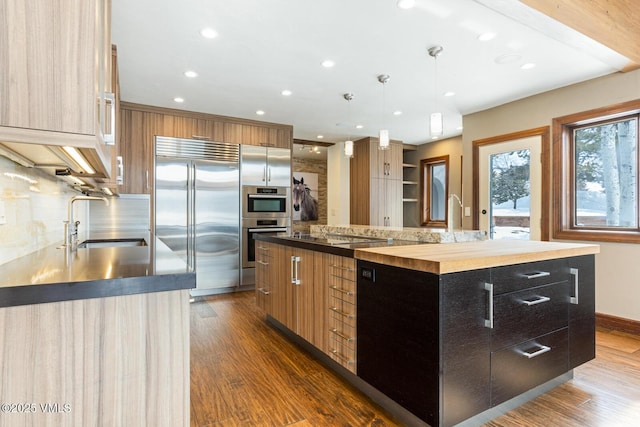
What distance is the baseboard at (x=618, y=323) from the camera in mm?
3113

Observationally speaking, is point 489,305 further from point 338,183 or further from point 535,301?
point 338,183

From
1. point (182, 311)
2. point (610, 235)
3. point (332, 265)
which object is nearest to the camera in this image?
point (182, 311)

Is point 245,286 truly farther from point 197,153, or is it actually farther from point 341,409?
point 341,409

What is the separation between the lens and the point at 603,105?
3283 millimetres

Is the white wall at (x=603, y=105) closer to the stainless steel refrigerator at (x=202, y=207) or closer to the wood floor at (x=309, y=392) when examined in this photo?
the wood floor at (x=309, y=392)

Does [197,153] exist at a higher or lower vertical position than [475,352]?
higher

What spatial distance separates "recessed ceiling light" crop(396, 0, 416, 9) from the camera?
211cm

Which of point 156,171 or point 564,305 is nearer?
point 564,305

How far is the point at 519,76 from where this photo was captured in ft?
10.9

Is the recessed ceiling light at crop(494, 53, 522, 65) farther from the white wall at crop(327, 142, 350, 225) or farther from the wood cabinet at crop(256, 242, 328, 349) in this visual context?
the white wall at crop(327, 142, 350, 225)

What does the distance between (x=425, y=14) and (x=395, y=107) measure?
209 cm

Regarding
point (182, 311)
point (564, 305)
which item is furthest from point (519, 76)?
point (182, 311)

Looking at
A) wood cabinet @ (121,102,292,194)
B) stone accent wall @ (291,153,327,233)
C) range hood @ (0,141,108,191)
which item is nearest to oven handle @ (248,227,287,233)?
wood cabinet @ (121,102,292,194)

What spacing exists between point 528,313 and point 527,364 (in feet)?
0.91
